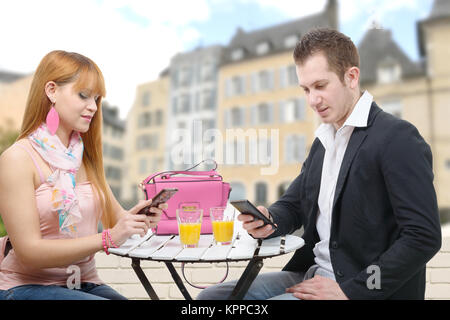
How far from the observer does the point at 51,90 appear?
147cm

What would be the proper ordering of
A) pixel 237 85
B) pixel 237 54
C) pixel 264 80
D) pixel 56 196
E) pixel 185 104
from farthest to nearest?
pixel 185 104 < pixel 237 54 < pixel 237 85 < pixel 264 80 < pixel 56 196

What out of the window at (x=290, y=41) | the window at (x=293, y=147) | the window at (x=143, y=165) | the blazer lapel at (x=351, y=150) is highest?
the window at (x=290, y=41)

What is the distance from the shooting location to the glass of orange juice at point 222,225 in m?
1.55

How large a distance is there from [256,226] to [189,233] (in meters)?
0.24

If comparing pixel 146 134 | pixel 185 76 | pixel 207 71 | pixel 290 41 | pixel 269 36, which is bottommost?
pixel 146 134

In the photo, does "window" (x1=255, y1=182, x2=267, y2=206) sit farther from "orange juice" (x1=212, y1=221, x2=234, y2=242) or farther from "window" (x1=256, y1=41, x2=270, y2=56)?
"orange juice" (x1=212, y1=221, x2=234, y2=242)

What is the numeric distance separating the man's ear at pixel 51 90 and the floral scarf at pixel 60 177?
3.8 inches

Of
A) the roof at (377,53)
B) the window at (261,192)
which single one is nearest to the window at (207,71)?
the window at (261,192)

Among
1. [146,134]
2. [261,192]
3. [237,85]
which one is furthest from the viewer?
[146,134]

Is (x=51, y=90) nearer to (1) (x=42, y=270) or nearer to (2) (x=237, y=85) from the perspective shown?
(1) (x=42, y=270)

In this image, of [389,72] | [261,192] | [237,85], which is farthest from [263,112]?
[389,72]

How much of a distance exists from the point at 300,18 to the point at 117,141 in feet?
70.5

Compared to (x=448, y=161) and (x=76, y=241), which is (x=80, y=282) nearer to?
(x=76, y=241)

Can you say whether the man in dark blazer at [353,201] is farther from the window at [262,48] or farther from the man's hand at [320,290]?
the window at [262,48]
